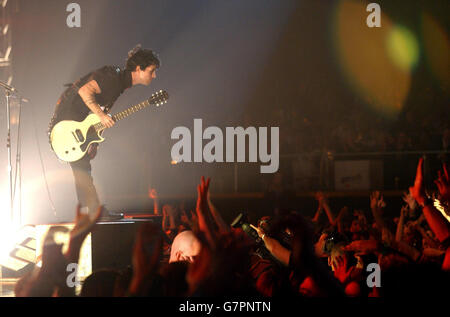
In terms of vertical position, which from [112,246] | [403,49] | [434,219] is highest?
[403,49]

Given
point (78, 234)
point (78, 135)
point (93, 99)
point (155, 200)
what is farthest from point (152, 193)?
point (78, 234)

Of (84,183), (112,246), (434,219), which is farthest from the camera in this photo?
(84,183)

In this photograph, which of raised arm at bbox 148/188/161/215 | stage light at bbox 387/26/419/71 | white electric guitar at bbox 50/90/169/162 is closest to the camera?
white electric guitar at bbox 50/90/169/162

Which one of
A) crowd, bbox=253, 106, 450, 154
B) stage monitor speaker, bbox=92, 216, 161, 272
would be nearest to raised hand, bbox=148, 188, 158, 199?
crowd, bbox=253, 106, 450, 154

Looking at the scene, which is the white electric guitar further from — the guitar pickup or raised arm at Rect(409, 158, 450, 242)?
raised arm at Rect(409, 158, 450, 242)

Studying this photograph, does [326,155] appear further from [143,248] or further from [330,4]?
[143,248]

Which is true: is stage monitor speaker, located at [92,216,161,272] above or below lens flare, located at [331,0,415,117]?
below

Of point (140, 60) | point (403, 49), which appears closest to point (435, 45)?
point (403, 49)

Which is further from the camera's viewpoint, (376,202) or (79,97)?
(79,97)

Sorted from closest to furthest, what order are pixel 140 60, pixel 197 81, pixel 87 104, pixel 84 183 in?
pixel 87 104, pixel 84 183, pixel 140 60, pixel 197 81

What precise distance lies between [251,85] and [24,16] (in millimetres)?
4325

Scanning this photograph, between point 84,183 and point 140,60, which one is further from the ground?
point 140,60

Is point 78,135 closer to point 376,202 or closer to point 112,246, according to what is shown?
point 112,246
